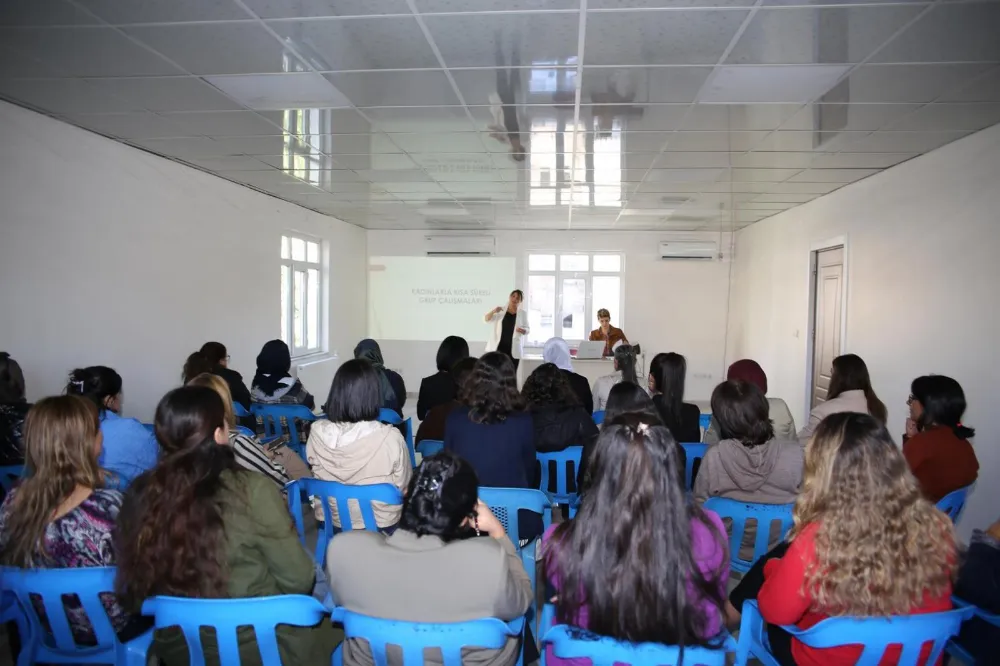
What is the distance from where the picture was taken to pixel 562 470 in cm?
308

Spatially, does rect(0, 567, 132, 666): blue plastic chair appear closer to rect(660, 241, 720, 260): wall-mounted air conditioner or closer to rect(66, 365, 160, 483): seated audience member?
rect(66, 365, 160, 483): seated audience member

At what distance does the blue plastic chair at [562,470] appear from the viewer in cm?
304

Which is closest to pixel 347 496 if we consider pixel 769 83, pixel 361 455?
pixel 361 455

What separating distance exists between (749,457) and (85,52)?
3467mm

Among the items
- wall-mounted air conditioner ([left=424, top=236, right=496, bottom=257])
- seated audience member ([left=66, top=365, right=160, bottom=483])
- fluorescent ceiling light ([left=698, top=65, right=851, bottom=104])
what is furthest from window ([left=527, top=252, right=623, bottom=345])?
seated audience member ([left=66, top=365, right=160, bottom=483])

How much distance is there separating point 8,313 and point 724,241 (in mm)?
8750

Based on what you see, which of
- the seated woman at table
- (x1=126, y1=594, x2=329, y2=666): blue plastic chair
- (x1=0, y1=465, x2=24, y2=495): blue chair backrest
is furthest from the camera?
the seated woman at table

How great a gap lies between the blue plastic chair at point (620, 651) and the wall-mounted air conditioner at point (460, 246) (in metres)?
8.85

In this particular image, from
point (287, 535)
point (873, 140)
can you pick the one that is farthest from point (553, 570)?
point (873, 140)

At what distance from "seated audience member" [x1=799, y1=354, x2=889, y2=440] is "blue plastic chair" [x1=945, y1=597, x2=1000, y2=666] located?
1498mm

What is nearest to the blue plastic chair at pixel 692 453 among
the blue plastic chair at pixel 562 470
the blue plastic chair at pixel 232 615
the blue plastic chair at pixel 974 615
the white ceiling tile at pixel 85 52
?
the blue plastic chair at pixel 562 470

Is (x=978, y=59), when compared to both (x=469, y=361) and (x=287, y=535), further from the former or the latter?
(x=287, y=535)

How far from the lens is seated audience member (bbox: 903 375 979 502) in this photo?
101 inches

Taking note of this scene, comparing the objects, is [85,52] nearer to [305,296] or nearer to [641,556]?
[641,556]
